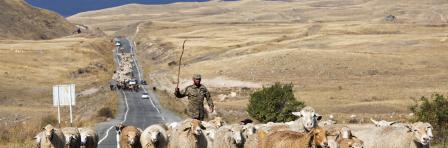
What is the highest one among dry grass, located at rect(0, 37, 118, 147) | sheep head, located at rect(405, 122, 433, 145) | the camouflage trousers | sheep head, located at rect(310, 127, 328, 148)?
sheep head, located at rect(310, 127, 328, 148)

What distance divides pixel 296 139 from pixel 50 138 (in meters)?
6.85

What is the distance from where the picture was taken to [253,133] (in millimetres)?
18406

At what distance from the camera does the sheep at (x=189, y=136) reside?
56.8ft

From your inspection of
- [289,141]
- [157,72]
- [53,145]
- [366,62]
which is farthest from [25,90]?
[289,141]

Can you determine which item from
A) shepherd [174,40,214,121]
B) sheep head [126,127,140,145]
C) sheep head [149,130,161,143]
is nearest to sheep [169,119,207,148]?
sheep head [149,130,161,143]

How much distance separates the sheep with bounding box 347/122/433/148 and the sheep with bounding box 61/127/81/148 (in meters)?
7.01

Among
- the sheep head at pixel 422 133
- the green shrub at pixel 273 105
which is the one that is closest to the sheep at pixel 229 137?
the sheep head at pixel 422 133

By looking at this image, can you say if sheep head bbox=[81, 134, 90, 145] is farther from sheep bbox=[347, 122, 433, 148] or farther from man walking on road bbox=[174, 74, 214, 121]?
sheep bbox=[347, 122, 433, 148]

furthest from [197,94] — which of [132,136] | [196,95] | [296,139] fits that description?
[296,139]

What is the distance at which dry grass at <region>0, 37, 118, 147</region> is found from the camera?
158 feet

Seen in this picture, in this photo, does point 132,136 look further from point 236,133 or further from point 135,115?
point 135,115

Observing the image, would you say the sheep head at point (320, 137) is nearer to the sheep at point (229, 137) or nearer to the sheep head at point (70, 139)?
the sheep at point (229, 137)

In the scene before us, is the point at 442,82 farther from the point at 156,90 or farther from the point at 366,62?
the point at 156,90

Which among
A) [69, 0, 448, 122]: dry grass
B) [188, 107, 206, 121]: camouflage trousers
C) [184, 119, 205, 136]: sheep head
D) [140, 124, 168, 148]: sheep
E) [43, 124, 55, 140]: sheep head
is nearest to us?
[184, 119, 205, 136]: sheep head
